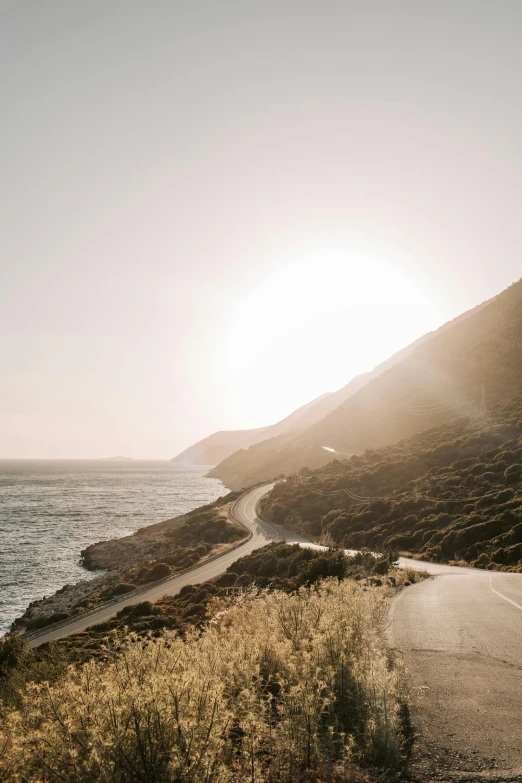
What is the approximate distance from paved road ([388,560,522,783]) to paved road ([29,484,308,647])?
20.2m

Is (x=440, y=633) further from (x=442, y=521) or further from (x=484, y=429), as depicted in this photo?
(x=484, y=429)

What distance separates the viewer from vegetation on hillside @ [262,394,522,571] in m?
29.5

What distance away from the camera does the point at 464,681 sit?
6.80 m

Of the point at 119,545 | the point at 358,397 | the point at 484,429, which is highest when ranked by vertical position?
the point at 358,397

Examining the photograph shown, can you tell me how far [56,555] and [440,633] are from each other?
51845 mm

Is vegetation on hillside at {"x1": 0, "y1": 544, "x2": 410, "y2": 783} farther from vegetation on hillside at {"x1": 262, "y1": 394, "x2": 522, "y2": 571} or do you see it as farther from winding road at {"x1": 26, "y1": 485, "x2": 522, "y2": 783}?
vegetation on hillside at {"x1": 262, "y1": 394, "x2": 522, "y2": 571}

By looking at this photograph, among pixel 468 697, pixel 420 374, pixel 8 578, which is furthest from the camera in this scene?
pixel 420 374

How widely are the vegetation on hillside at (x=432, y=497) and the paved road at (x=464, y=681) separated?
13.7 meters

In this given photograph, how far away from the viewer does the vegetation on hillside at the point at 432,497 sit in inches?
1161

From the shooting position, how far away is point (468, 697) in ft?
20.3

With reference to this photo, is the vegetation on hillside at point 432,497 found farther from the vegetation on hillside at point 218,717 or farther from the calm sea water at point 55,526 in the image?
the calm sea water at point 55,526

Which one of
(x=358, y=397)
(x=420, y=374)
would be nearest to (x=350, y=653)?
(x=420, y=374)

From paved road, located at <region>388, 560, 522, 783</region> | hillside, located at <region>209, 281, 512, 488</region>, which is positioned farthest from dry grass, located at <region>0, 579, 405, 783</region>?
hillside, located at <region>209, 281, 512, 488</region>

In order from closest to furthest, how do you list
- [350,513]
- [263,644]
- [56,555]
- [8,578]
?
[263,644]
[8,578]
[350,513]
[56,555]
